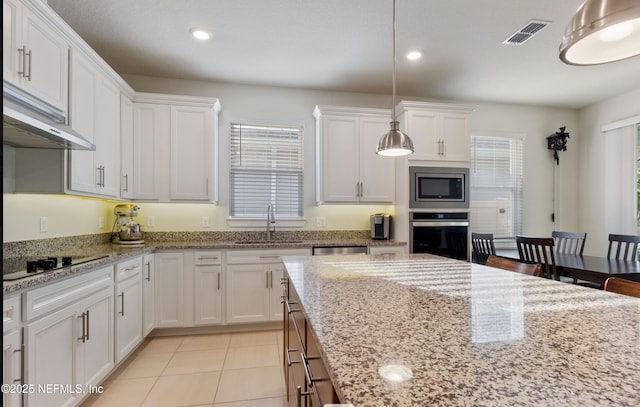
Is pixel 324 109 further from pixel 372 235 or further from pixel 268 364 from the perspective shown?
pixel 268 364

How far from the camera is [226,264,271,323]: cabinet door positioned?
3.21 meters

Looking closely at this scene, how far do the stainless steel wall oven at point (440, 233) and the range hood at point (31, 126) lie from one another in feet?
10.0

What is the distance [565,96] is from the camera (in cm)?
415

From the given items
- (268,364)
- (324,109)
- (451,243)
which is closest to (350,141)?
(324,109)

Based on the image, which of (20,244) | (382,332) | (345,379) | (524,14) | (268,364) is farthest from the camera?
(268,364)

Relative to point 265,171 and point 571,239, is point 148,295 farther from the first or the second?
point 571,239

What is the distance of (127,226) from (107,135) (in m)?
0.95

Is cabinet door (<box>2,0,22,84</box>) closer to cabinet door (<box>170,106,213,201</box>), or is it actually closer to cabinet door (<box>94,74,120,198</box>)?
cabinet door (<box>94,74,120,198</box>)

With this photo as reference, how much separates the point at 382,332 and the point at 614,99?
5.22m

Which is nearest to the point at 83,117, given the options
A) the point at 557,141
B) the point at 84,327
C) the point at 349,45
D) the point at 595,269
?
the point at 84,327

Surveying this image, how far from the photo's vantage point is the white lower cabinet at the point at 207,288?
316cm

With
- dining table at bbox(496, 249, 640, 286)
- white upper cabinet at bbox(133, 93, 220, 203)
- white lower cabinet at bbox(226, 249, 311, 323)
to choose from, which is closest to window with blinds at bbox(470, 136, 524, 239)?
dining table at bbox(496, 249, 640, 286)

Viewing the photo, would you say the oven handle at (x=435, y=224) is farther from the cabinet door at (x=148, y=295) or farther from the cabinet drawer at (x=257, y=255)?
the cabinet door at (x=148, y=295)

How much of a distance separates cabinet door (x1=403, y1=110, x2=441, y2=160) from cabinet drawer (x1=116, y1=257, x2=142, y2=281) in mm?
2947
